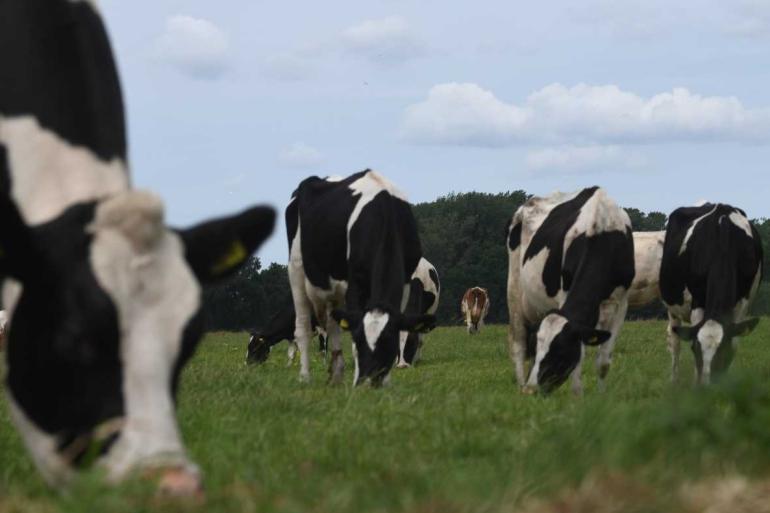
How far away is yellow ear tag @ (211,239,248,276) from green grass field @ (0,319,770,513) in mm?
865

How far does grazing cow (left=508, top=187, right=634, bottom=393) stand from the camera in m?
13.0

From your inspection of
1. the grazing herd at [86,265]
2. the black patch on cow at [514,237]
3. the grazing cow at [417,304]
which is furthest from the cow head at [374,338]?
the grazing cow at [417,304]

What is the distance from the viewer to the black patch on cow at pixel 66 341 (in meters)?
4.37

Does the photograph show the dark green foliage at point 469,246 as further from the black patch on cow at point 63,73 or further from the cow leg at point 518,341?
the black patch on cow at point 63,73

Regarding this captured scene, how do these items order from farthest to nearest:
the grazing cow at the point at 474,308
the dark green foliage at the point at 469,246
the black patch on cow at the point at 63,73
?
1. the dark green foliage at the point at 469,246
2. the grazing cow at the point at 474,308
3. the black patch on cow at the point at 63,73

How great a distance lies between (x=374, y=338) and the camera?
43.3ft

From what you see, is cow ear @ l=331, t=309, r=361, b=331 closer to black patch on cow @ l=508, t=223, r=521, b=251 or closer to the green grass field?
the green grass field

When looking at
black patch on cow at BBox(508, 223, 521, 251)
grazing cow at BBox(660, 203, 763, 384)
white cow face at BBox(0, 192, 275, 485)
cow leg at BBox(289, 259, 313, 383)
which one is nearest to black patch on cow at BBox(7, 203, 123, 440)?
white cow face at BBox(0, 192, 275, 485)

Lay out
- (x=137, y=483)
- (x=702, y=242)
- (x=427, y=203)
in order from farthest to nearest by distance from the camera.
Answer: (x=427, y=203) → (x=702, y=242) → (x=137, y=483)

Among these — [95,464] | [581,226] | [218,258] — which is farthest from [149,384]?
[581,226]

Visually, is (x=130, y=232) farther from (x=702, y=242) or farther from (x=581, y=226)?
(x=702, y=242)

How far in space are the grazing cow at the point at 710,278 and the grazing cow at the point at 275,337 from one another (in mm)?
8796

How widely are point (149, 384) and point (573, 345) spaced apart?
30.1 ft

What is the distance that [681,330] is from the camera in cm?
1440
